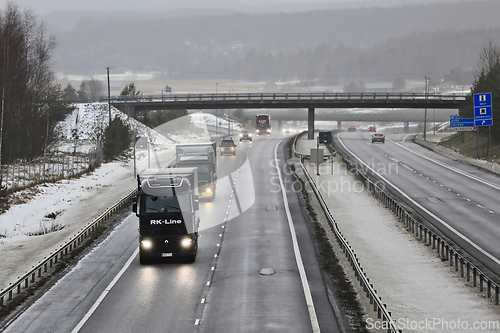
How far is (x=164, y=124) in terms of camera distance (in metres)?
143

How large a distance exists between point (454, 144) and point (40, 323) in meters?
86.2

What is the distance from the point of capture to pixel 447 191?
5028 centimetres

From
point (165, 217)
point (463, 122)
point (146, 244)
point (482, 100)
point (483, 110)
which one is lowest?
point (146, 244)

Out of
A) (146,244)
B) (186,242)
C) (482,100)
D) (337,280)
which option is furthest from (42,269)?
(482,100)

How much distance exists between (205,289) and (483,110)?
55.5 metres

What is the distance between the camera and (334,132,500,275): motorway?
33.1 meters

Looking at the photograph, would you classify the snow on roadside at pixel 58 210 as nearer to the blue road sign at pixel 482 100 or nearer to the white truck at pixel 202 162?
the white truck at pixel 202 162

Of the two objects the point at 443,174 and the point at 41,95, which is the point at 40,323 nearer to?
the point at 443,174

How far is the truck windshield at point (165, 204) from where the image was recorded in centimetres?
2550

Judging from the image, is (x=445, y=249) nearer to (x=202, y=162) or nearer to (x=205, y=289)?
(x=205, y=289)

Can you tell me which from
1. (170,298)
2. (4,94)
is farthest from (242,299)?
(4,94)

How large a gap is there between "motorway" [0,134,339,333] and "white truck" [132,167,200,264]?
816 millimetres

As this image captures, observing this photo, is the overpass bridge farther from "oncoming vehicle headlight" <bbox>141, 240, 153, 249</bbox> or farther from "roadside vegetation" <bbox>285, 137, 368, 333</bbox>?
"oncoming vehicle headlight" <bbox>141, 240, 153, 249</bbox>

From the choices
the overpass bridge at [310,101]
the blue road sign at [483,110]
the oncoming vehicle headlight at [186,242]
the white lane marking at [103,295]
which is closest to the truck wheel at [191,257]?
the oncoming vehicle headlight at [186,242]
